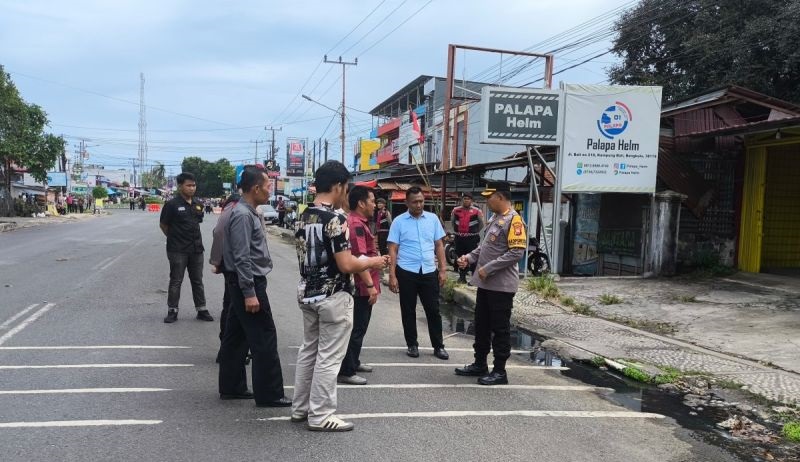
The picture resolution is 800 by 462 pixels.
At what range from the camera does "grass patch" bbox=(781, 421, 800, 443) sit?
4.32m

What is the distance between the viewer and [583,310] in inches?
374

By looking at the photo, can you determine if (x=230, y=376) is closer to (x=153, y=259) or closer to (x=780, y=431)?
(x=780, y=431)

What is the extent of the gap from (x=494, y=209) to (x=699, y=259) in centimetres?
842

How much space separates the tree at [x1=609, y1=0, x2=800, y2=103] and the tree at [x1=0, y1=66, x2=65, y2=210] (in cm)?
2780

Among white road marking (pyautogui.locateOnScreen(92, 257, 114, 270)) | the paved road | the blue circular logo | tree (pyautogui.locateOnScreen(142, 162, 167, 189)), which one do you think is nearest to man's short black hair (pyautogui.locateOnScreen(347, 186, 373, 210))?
the paved road

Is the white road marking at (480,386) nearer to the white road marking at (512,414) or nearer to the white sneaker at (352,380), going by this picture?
the white sneaker at (352,380)

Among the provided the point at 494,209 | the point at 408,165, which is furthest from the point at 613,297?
the point at 408,165

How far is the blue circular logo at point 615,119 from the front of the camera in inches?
469

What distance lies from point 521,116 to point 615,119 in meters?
1.89

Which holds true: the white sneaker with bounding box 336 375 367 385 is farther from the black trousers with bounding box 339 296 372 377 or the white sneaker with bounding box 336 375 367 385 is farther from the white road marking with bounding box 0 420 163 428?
the white road marking with bounding box 0 420 163 428

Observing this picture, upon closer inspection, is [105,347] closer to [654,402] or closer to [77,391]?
[77,391]

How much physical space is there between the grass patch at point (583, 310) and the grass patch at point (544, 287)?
2.22ft

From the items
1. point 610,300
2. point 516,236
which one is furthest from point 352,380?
point 610,300

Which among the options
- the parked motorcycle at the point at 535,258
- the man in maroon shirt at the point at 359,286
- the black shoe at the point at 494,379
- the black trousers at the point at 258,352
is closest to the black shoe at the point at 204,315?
the man in maroon shirt at the point at 359,286
